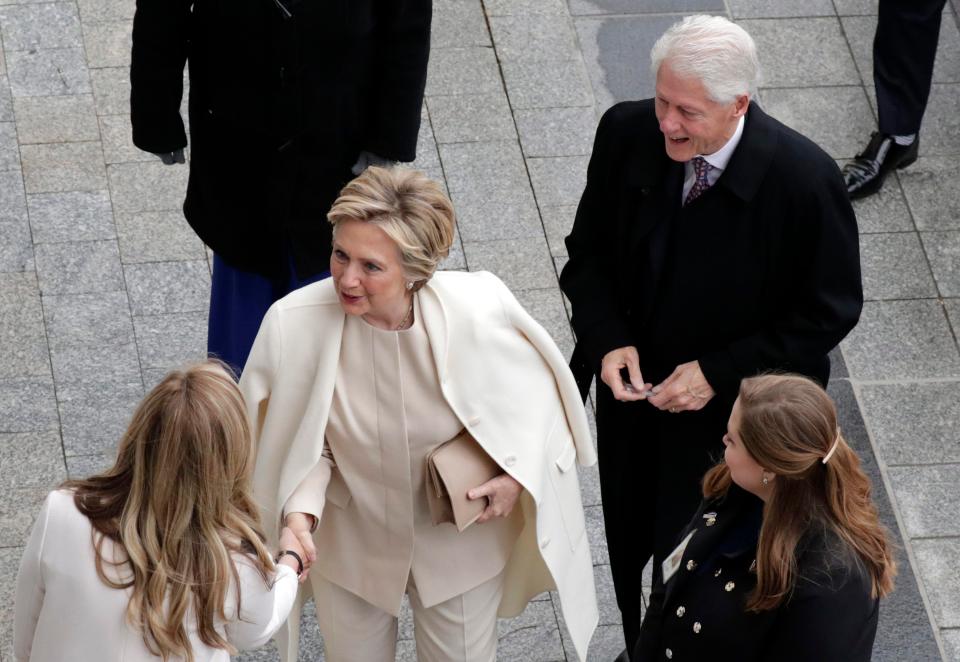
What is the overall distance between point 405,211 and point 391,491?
0.79 meters

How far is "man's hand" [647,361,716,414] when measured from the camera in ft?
14.3

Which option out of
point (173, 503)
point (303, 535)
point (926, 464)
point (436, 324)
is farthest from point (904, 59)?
point (173, 503)

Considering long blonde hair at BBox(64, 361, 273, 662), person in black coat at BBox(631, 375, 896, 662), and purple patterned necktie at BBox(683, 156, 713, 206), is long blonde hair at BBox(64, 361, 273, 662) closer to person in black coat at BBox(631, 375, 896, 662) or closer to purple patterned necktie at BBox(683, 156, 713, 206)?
person in black coat at BBox(631, 375, 896, 662)

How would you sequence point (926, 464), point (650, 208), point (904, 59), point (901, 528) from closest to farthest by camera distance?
point (650, 208) → point (901, 528) → point (926, 464) → point (904, 59)

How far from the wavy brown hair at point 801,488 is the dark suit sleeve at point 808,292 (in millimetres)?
792

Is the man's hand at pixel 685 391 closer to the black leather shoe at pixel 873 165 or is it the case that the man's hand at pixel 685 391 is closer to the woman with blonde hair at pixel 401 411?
the woman with blonde hair at pixel 401 411

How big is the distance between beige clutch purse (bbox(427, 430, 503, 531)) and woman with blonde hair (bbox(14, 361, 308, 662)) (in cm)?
71

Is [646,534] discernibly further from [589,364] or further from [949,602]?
[949,602]

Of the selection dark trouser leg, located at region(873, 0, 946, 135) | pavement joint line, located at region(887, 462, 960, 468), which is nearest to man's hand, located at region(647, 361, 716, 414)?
pavement joint line, located at region(887, 462, 960, 468)

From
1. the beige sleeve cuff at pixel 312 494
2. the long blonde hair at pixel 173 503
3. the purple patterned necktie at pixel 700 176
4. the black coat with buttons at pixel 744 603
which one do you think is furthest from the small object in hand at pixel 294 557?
the purple patterned necktie at pixel 700 176

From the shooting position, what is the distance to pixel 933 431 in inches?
240

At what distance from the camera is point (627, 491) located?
4781 millimetres

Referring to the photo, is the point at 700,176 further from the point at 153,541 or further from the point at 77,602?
the point at 77,602

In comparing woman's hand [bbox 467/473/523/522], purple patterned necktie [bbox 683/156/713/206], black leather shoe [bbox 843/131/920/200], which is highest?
purple patterned necktie [bbox 683/156/713/206]
